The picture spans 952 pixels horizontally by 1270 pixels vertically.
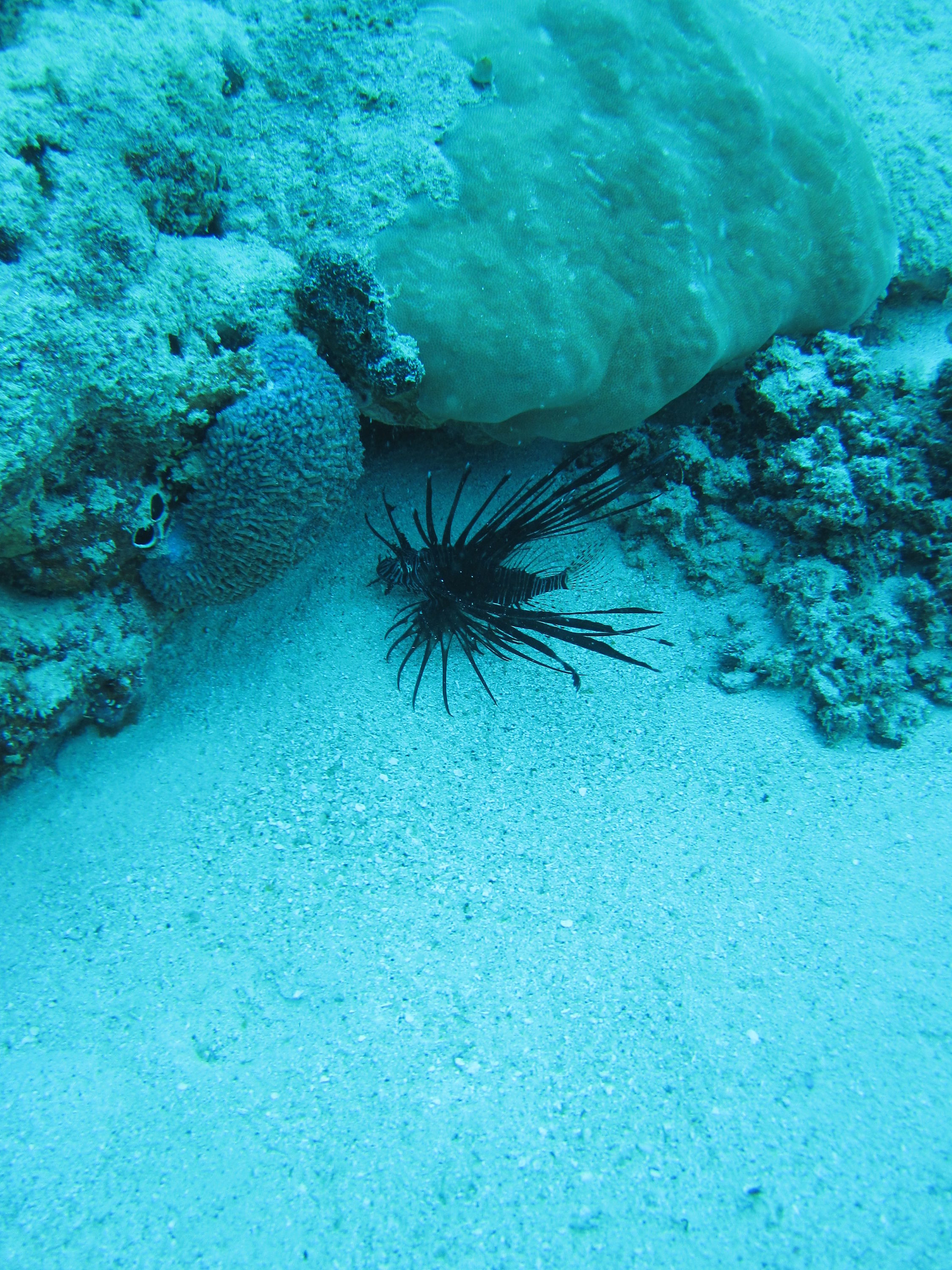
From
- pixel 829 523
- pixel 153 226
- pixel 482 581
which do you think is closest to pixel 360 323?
pixel 153 226

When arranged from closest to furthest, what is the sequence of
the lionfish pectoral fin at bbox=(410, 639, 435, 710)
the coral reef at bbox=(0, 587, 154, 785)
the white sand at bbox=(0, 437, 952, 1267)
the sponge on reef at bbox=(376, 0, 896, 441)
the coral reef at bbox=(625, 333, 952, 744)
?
1. the white sand at bbox=(0, 437, 952, 1267)
2. the coral reef at bbox=(0, 587, 154, 785)
3. the sponge on reef at bbox=(376, 0, 896, 441)
4. the lionfish pectoral fin at bbox=(410, 639, 435, 710)
5. the coral reef at bbox=(625, 333, 952, 744)

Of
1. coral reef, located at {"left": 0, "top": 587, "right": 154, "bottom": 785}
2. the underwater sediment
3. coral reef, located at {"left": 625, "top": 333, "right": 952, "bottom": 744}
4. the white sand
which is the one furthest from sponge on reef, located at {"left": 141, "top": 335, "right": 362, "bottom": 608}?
coral reef, located at {"left": 625, "top": 333, "right": 952, "bottom": 744}

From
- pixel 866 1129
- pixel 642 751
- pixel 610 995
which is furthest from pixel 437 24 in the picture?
pixel 866 1129

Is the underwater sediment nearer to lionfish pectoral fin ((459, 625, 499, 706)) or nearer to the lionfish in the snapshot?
the lionfish

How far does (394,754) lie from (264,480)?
1081 mm

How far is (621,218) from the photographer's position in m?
2.60

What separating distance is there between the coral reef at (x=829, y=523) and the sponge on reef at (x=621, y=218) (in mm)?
348

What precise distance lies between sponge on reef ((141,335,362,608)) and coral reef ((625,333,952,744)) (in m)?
1.63

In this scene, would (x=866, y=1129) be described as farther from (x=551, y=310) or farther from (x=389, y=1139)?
(x=551, y=310)

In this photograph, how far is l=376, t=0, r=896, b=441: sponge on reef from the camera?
7.86 feet

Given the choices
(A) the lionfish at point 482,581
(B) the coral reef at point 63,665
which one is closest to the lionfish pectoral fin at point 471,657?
(A) the lionfish at point 482,581

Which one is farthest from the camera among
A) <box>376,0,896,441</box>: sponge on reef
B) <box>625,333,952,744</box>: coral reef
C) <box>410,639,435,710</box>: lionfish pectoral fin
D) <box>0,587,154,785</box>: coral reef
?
<box>625,333,952,744</box>: coral reef

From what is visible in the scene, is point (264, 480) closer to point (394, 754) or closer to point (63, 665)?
point (63, 665)

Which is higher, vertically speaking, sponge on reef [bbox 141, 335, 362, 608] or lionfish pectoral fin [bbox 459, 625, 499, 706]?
sponge on reef [bbox 141, 335, 362, 608]
